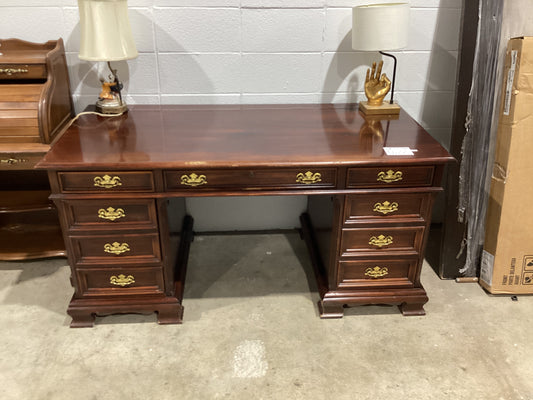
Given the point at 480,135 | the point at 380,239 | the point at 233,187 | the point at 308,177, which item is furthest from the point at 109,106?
the point at 480,135

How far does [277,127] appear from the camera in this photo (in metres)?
2.17

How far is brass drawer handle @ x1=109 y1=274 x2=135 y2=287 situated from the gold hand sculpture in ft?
4.59

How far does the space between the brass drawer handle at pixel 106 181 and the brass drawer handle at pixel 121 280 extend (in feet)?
1.46

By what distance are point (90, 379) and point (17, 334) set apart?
1.51 feet

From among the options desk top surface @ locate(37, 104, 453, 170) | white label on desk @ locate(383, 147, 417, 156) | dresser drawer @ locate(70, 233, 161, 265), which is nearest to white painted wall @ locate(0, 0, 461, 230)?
desk top surface @ locate(37, 104, 453, 170)

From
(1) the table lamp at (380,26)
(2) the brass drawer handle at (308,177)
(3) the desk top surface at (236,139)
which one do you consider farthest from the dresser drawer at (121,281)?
(1) the table lamp at (380,26)

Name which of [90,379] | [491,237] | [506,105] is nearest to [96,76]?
[90,379]

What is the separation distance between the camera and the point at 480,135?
2.26 metres

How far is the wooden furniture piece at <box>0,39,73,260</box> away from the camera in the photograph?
2.11 metres

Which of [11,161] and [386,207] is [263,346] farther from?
[11,161]

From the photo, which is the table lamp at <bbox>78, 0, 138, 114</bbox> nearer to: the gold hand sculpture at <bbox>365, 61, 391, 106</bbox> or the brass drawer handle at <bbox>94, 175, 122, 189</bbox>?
the brass drawer handle at <bbox>94, 175, 122, 189</bbox>

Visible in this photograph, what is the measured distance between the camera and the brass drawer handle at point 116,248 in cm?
201

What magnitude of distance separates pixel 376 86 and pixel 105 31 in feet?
4.11

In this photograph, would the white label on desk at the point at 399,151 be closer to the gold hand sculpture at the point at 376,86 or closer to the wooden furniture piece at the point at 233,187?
the wooden furniture piece at the point at 233,187
